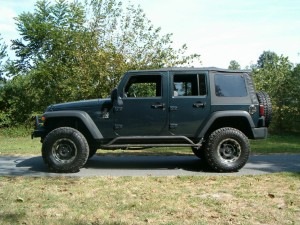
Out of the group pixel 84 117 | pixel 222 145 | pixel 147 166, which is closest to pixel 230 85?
pixel 222 145

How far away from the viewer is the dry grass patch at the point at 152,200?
16.3 feet

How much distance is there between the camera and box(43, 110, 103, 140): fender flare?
821cm

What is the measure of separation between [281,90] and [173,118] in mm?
14142

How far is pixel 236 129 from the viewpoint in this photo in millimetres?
8289

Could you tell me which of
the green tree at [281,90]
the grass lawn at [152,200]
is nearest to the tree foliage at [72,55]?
the green tree at [281,90]

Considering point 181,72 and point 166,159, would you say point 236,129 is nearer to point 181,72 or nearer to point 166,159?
point 181,72

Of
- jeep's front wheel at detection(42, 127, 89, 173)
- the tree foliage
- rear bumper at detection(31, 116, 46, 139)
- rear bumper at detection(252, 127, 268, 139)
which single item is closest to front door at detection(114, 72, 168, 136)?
jeep's front wheel at detection(42, 127, 89, 173)

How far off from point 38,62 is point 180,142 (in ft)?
63.3

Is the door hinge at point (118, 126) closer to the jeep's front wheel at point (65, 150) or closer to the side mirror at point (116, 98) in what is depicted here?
the side mirror at point (116, 98)

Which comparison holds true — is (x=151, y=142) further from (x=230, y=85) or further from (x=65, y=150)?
(x=230, y=85)

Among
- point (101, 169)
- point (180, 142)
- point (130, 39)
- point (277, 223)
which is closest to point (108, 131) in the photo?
point (101, 169)

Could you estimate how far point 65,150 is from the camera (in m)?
8.23

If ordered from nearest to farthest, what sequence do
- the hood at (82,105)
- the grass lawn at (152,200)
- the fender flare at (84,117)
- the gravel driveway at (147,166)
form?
the grass lawn at (152,200), the gravel driveway at (147,166), the fender flare at (84,117), the hood at (82,105)

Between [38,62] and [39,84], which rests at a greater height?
[38,62]
